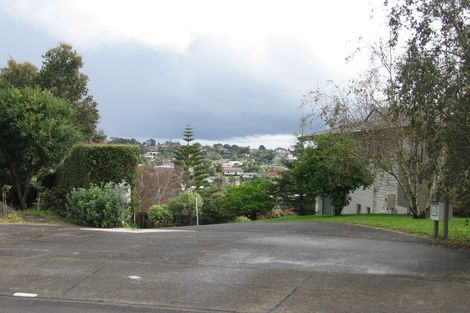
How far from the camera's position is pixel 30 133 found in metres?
16.8

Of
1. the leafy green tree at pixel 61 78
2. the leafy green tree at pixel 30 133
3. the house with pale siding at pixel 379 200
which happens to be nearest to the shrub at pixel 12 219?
the leafy green tree at pixel 30 133

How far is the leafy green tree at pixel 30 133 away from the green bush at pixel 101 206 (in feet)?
10.6

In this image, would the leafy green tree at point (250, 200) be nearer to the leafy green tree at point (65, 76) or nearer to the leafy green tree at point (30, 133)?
the leafy green tree at point (65, 76)

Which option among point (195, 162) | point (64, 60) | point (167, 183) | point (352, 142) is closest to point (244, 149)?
point (195, 162)

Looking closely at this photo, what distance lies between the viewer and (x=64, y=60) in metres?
29.9

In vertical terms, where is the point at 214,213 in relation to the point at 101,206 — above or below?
below

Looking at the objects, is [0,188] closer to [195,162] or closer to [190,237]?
[190,237]

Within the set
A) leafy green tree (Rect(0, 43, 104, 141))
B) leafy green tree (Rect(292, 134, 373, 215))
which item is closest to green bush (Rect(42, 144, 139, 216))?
leafy green tree (Rect(292, 134, 373, 215))

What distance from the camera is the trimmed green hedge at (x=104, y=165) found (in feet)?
53.6

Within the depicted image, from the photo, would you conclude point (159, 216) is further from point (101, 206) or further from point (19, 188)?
point (101, 206)

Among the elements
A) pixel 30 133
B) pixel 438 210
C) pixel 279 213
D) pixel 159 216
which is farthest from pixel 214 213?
pixel 438 210

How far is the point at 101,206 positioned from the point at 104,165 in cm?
227

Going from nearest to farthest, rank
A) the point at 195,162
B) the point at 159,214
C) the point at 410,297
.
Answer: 1. the point at 410,297
2. the point at 159,214
3. the point at 195,162

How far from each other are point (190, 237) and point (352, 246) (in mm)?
3477
